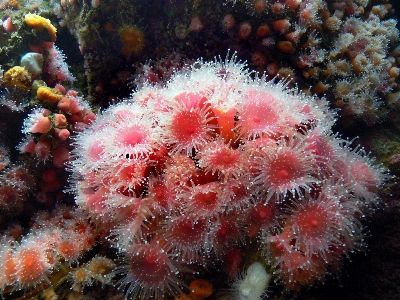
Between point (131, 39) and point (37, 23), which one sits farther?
point (131, 39)

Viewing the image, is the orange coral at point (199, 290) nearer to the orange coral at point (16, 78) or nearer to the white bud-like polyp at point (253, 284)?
the white bud-like polyp at point (253, 284)

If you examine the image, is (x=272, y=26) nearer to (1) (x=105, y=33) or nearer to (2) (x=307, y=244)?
(1) (x=105, y=33)

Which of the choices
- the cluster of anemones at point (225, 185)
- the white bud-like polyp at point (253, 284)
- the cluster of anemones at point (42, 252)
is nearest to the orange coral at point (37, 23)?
the cluster of anemones at point (225, 185)

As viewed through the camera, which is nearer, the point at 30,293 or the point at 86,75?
the point at 30,293

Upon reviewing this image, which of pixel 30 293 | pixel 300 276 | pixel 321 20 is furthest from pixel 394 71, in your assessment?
pixel 30 293

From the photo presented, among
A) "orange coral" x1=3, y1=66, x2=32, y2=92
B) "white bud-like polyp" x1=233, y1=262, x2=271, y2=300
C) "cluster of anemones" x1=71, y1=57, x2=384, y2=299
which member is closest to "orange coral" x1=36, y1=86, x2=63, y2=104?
"orange coral" x1=3, y1=66, x2=32, y2=92

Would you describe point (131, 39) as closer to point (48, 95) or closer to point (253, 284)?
point (48, 95)

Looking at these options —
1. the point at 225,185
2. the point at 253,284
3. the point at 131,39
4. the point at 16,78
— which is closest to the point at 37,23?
the point at 16,78
